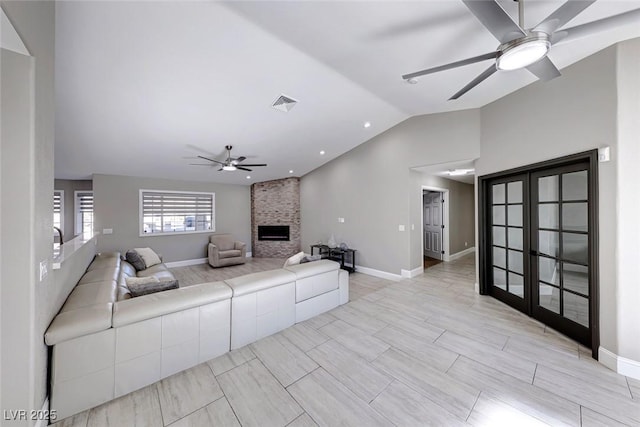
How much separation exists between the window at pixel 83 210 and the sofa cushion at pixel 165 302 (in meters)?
6.58

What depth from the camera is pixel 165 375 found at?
2.01 metres

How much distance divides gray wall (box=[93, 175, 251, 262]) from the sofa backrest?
37 cm

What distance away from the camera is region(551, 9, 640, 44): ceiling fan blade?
1264 mm

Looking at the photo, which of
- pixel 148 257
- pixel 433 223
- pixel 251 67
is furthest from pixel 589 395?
pixel 148 257

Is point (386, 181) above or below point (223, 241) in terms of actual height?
above

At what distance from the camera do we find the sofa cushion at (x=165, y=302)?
1846mm

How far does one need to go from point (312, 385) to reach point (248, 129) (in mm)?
3917

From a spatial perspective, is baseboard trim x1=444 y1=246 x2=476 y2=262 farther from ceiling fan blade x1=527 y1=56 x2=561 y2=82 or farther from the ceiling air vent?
the ceiling air vent

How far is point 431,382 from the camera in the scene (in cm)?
199

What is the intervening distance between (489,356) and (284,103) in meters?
4.08

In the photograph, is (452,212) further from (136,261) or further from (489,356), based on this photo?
(136,261)

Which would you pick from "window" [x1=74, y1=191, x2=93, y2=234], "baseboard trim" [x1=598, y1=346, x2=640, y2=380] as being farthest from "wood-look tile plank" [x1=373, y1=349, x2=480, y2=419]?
"window" [x1=74, y1=191, x2=93, y2=234]

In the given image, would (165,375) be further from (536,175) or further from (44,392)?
(536,175)

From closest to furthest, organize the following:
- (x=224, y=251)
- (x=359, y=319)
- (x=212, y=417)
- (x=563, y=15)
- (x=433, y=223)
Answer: (x=563, y=15) → (x=212, y=417) → (x=359, y=319) → (x=224, y=251) → (x=433, y=223)
